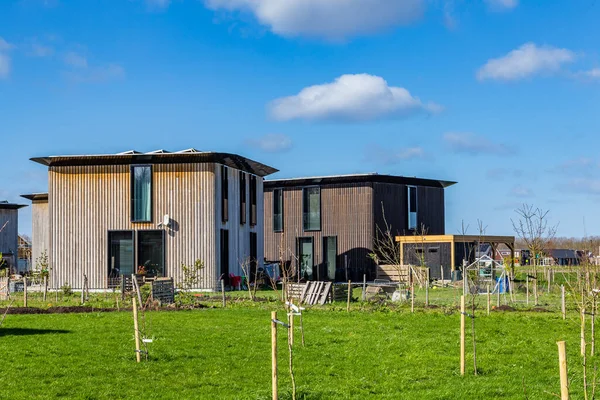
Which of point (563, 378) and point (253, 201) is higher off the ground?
point (253, 201)

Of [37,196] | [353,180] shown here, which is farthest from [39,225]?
[353,180]

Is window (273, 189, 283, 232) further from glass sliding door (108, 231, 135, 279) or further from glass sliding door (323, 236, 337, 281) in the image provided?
glass sliding door (108, 231, 135, 279)

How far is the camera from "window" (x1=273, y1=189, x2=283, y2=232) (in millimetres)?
49781

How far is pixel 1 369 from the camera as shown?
12.9m

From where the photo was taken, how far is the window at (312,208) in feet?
161

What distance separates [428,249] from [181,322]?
1060 inches

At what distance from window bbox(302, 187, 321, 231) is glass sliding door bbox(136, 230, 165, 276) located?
1494 cm

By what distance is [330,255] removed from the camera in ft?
160

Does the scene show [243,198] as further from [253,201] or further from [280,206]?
[280,206]

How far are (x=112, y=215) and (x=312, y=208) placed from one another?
52.2 ft

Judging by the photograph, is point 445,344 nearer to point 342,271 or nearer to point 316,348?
point 316,348

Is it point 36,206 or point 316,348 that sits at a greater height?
point 36,206

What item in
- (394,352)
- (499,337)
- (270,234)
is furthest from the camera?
(270,234)

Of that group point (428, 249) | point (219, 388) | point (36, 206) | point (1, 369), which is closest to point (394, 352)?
point (219, 388)
